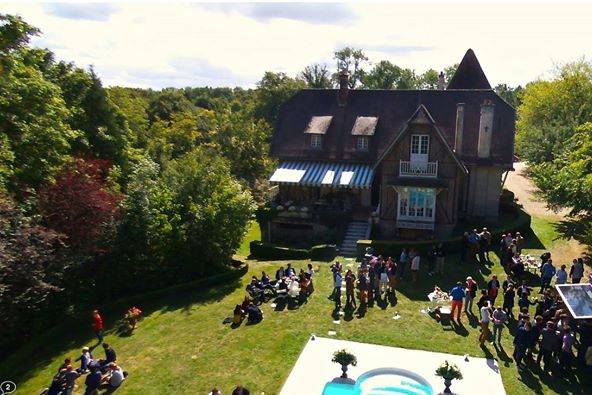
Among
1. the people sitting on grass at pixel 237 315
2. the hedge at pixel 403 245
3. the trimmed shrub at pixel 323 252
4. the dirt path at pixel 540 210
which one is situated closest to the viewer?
the people sitting on grass at pixel 237 315

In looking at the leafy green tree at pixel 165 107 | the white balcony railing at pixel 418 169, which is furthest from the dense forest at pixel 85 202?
the leafy green tree at pixel 165 107

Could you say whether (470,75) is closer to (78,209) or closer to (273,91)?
(273,91)

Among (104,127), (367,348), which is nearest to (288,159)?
(104,127)

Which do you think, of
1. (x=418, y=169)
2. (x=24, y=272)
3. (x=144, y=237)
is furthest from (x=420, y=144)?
(x=24, y=272)

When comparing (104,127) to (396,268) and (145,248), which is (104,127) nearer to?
(145,248)

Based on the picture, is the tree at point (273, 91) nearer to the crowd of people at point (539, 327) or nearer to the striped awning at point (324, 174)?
the striped awning at point (324, 174)

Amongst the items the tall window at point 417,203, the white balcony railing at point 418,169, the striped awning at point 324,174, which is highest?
the white balcony railing at point 418,169
